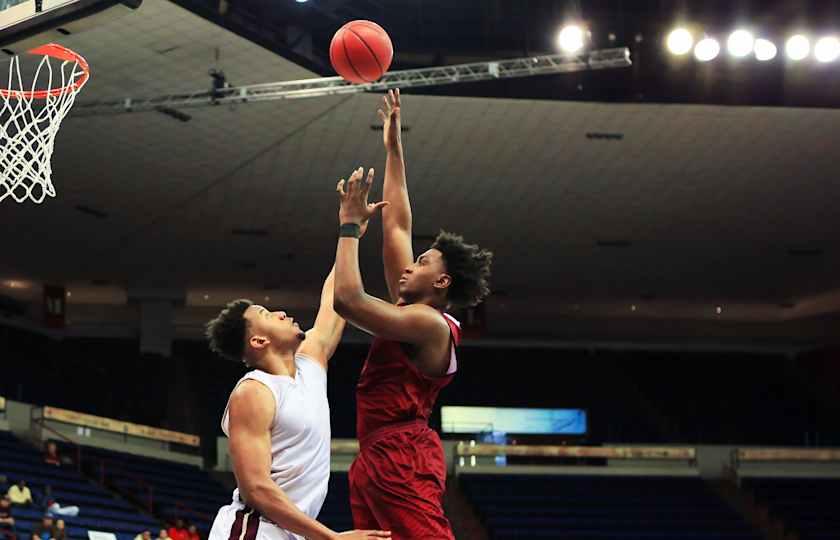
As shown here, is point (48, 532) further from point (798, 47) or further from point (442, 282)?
point (442, 282)

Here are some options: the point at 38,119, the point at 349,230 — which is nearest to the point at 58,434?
the point at 38,119

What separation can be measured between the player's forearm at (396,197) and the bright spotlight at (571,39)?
36.3 feet

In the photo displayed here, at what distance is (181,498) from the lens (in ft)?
77.4

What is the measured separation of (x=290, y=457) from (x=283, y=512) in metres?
0.28

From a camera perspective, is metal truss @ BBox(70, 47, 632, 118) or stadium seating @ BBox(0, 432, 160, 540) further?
stadium seating @ BBox(0, 432, 160, 540)

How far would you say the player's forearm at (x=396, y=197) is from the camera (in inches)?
207

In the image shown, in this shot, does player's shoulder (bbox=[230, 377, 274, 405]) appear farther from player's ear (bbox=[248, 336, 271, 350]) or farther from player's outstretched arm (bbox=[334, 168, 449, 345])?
player's outstretched arm (bbox=[334, 168, 449, 345])

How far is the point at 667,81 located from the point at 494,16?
252cm

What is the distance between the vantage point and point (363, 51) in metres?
7.28

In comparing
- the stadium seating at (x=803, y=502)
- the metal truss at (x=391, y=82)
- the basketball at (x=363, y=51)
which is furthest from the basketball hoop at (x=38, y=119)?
the stadium seating at (x=803, y=502)

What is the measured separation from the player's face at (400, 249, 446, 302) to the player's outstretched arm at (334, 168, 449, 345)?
186 millimetres

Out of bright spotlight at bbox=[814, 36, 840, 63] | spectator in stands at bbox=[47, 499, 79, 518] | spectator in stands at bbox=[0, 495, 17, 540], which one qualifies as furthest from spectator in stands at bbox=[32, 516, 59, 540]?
bright spotlight at bbox=[814, 36, 840, 63]

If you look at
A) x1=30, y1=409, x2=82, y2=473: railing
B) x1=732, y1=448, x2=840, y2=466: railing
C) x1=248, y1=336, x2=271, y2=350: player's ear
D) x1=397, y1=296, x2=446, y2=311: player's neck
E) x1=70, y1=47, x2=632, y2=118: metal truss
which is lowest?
x1=248, y1=336, x2=271, y2=350: player's ear

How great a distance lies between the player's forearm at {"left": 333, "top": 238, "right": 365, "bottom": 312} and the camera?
4336 millimetres
